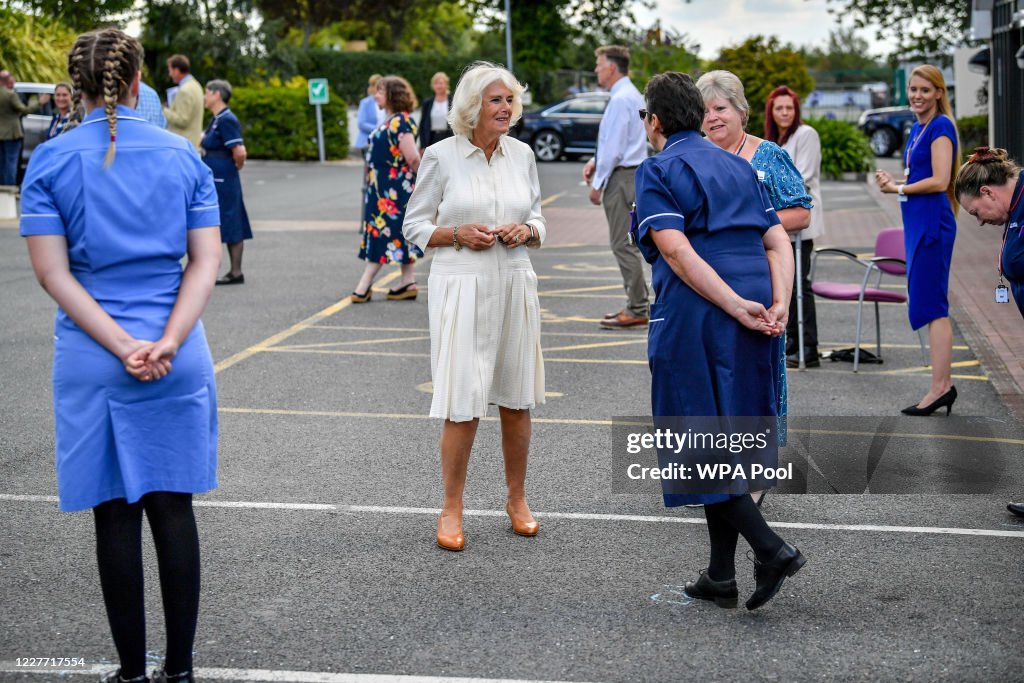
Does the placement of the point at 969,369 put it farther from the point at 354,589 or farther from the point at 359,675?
the point at 359,675

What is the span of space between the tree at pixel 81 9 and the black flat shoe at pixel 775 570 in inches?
1558

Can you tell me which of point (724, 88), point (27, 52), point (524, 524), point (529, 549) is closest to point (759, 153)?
point (724, 88)

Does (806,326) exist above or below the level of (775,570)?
above

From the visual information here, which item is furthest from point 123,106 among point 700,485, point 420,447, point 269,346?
point 269,346

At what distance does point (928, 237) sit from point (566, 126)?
84.9 feet

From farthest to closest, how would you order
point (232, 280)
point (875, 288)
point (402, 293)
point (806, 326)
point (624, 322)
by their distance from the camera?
point (232, 280)
point (402, 293)
point (624, 322)
point (875, 288)
point (806, 326)

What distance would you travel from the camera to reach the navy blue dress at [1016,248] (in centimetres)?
496

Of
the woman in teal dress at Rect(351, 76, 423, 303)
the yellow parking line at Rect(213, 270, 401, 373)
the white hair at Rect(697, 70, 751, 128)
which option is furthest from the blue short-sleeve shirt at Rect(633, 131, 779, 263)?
the woman in teal dress at Rect(351, 76, 423, 303)

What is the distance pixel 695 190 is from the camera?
4379 millimetres

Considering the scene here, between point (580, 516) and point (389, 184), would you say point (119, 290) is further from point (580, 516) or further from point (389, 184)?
point (389, 184)

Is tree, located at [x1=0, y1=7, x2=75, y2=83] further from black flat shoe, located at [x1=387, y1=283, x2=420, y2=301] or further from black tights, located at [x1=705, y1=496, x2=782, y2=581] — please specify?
black tights, located at [x1=705, y1=496, x2=782, y2=581]

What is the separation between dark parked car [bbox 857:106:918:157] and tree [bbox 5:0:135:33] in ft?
74.3

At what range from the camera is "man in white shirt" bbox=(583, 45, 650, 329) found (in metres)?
9.91

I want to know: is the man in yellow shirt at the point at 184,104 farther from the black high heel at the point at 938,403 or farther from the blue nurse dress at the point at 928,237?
the black high heel at the point at 938,403
